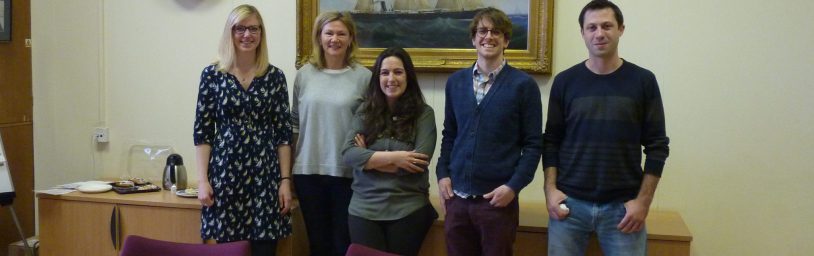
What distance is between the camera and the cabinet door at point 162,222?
276 cm

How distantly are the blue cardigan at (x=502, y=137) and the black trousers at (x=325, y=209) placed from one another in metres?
0.57

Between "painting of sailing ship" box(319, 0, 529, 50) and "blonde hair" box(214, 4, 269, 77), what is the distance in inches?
30.2

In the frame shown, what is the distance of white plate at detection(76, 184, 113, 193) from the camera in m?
2.93

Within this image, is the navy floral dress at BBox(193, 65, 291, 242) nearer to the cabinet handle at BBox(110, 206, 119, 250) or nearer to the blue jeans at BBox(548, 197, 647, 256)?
the cabinet handle at BBox(110, 206, 119, 250)

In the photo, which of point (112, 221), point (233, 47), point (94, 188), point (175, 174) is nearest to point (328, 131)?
point (233, 47)

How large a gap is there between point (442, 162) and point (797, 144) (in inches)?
59.6

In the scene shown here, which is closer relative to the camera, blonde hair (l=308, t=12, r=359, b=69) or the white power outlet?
blonde hair (l=308, t=12, r=359, b=69)

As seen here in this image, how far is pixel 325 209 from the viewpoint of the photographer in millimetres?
2551

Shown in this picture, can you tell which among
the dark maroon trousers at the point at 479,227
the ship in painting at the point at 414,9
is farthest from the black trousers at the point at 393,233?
the ship in painting at the point at 414,9

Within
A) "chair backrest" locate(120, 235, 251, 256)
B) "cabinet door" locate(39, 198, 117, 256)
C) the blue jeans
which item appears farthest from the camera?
"cabinet door" locate(39, 198, 117, 256)

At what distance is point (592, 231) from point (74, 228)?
219 centimetres

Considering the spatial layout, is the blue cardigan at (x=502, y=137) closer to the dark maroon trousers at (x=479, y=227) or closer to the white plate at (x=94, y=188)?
the dark maroon trousers at (x=479, y=227)

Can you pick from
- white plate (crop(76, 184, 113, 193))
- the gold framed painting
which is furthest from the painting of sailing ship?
white plate (crop(76, 184, 113, 193))

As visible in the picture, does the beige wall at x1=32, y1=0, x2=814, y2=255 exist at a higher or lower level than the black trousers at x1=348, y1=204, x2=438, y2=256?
higher
